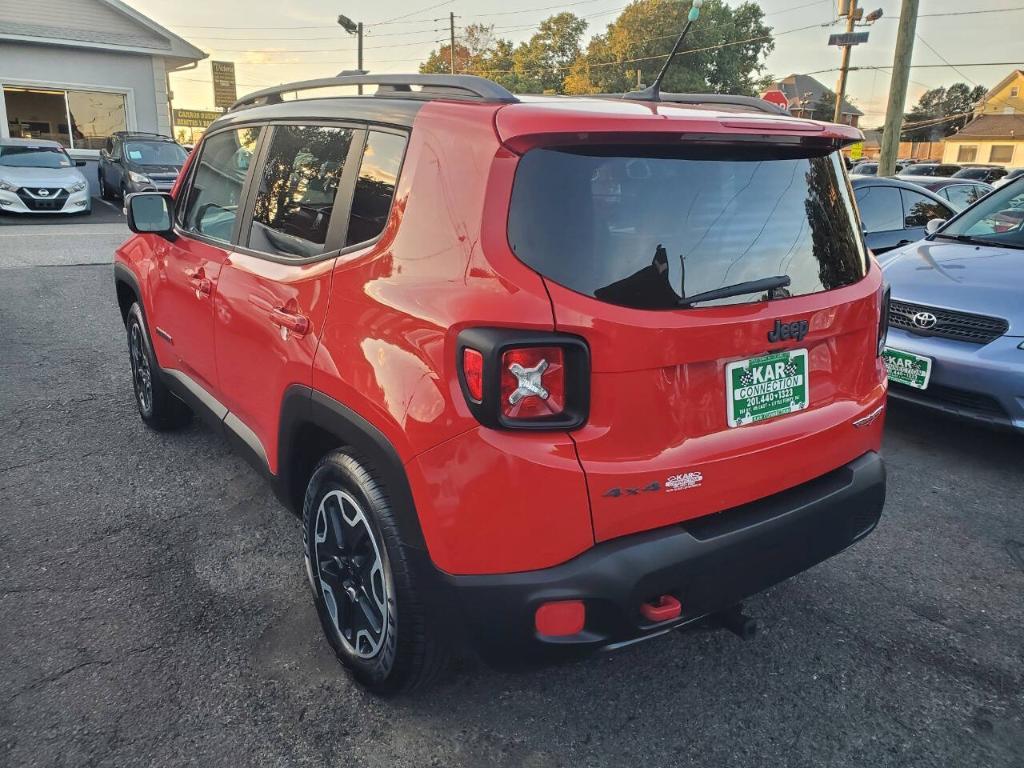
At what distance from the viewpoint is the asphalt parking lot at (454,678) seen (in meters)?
2.19

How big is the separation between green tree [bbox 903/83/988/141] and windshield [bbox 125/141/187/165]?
78.1 m

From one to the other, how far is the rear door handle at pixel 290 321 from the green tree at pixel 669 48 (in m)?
55.8

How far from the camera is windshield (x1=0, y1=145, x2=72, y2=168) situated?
1538cm

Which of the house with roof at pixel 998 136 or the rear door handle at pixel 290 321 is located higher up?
the house with roof at pixel 998 136

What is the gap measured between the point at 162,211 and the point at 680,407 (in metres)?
2.70

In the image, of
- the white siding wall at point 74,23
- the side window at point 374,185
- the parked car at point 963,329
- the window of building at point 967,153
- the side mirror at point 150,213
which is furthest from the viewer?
the window of building at point 967,153

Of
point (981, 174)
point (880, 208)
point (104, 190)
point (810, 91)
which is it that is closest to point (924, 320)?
point (880, 208)

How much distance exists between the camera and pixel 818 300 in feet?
7.32

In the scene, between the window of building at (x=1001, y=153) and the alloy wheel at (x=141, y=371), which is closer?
the alloy wheel at (x=141, y=371)

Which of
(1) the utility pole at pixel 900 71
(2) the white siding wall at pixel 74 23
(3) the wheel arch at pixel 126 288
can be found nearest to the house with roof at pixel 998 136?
(1) the utility pole at pixel 900 71

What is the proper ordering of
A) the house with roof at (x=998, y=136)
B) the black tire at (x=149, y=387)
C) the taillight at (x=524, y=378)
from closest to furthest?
the taillight at (x=524, y=378) < the black tire at (x=149, y=387) < the house with roof at (x=998, y=136)

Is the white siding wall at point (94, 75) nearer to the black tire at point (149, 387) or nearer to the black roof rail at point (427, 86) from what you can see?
the black tire at point (149, 387)

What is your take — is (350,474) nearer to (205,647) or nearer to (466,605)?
(466,605)

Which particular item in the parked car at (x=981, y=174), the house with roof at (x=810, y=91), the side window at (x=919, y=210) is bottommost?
the side window at (x=919, y=210)
